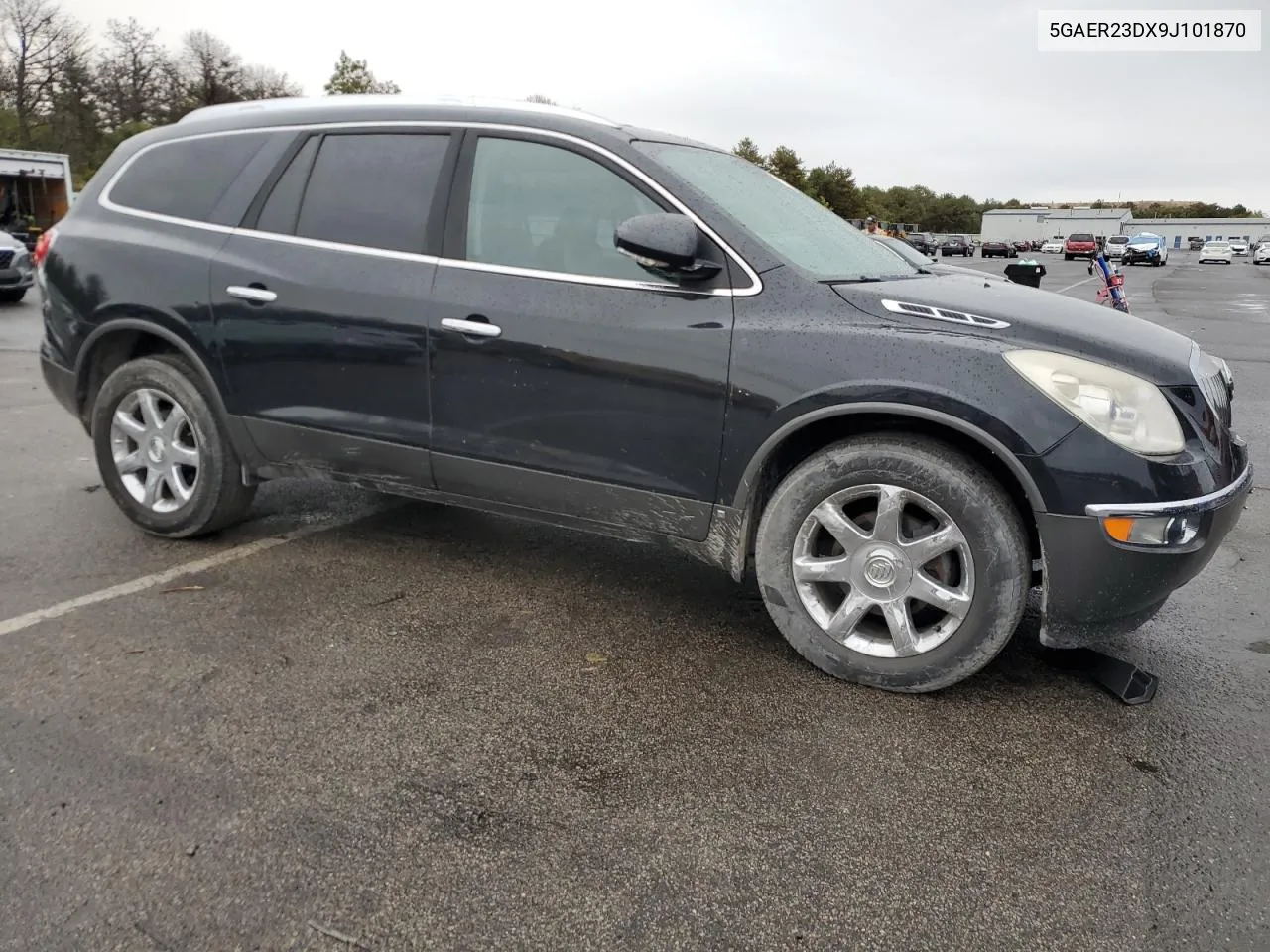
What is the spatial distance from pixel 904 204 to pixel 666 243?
14187 centimetres

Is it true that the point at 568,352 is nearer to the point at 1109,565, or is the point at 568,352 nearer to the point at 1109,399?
the point at 1109,399

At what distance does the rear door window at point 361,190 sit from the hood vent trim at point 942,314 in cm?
177

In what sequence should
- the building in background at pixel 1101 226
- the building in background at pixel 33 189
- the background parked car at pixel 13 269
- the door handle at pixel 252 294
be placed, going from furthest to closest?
the building in background at pixel 1101 226
the building in background at pixel 33 189
the background parked car at pixel 13 269
the door handle at pixel 252 294

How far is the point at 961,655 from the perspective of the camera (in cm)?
301

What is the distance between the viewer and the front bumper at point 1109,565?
280 cm

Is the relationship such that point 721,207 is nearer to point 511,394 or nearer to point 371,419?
point 511,394

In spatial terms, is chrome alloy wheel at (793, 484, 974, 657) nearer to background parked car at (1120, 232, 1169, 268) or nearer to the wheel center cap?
the wheel center cap

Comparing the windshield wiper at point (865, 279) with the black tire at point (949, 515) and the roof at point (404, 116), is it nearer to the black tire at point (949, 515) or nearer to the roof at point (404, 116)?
the black tire at point (949, 515)

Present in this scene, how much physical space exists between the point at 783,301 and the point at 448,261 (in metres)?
1.28

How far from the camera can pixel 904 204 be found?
442ft

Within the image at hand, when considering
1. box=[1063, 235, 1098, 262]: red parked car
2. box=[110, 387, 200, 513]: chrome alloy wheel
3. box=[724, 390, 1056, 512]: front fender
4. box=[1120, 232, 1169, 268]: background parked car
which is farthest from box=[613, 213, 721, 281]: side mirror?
box=[1063, 235, 1098, 262]: red parked car

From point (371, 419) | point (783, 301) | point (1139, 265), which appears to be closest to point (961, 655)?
point (783, 301)

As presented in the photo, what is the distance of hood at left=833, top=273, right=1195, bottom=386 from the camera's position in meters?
2.90

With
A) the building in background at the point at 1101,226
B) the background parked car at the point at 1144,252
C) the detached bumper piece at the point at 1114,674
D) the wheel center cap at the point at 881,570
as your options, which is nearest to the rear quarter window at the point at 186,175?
the wheel center cap at the point at 881,570
